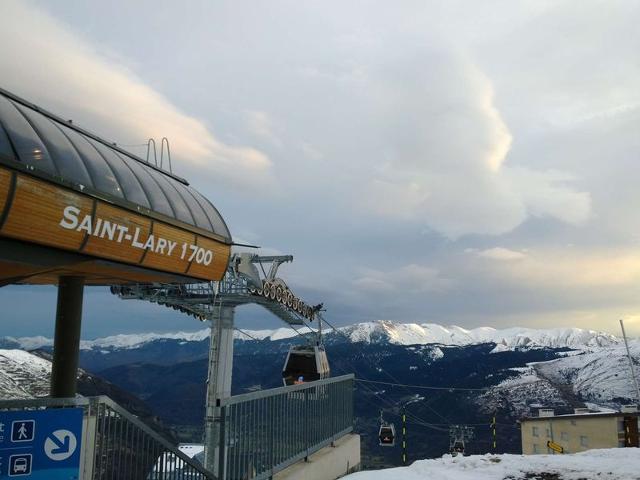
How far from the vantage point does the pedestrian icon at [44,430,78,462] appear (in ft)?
24.3

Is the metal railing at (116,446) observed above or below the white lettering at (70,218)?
below

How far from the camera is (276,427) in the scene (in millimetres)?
13102

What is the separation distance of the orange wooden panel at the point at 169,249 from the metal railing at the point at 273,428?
313 centimetres

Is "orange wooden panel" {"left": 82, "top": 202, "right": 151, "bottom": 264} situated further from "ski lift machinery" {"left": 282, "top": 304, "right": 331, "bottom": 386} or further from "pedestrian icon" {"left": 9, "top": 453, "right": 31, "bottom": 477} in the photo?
"ski lift machinery" {"left": 282, "top": 304, "right": 331, "bottom": 386}

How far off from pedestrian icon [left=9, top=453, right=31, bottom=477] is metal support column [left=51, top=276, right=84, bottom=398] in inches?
99.0

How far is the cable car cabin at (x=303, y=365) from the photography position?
36750 millimetres

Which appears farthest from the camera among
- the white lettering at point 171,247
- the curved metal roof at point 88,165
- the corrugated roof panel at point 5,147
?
the white lettering at point 171,247

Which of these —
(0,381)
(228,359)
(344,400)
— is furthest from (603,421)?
(0,381)

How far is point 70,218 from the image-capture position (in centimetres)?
741

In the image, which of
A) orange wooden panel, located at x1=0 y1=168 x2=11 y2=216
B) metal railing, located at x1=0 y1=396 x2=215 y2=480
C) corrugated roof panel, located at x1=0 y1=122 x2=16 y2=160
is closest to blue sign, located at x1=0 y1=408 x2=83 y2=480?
metal railing, located at x1=0 y1=396 x2=215 y2=480

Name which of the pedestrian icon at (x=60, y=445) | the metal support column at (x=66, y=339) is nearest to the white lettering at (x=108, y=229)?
the metal support column at (x=66, y=339)

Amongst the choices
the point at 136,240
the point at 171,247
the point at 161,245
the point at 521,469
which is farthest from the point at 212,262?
the point at 521,469

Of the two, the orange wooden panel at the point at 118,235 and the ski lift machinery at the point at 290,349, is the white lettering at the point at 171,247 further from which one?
the ski lift machinery at the point at 290,349

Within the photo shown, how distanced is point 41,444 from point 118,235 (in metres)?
3.08
